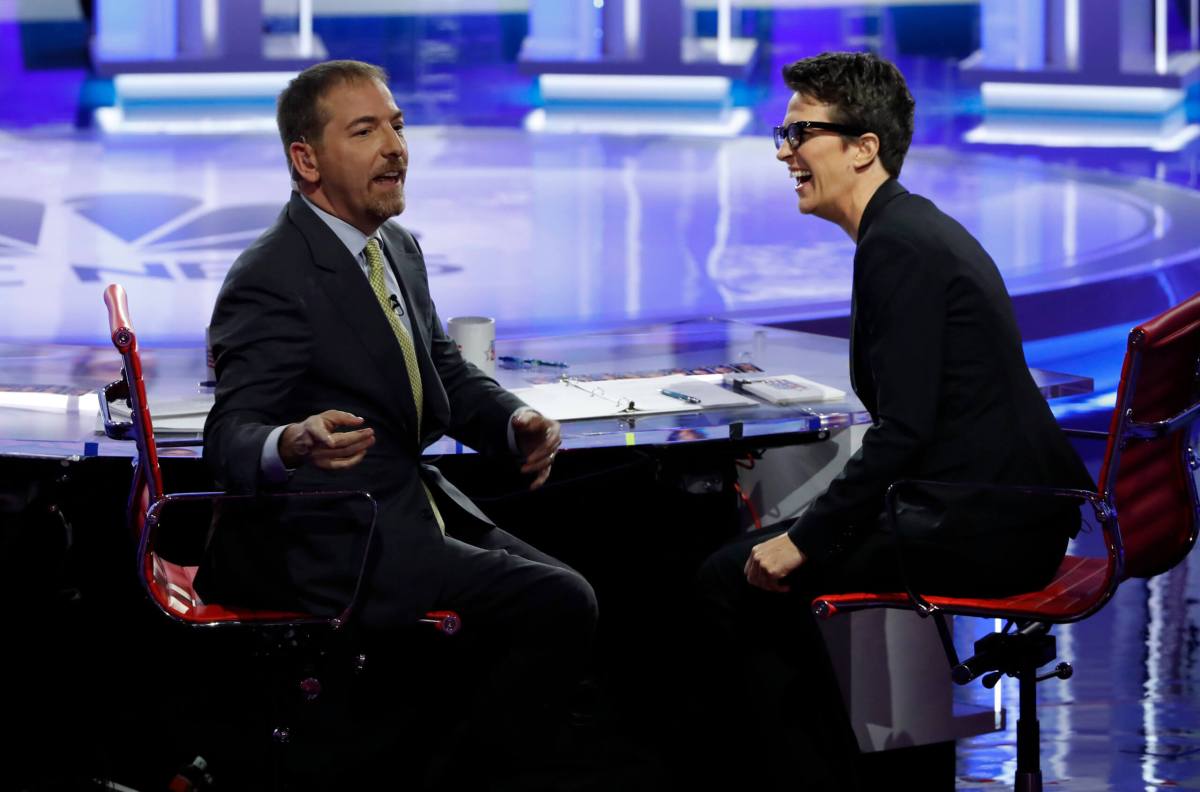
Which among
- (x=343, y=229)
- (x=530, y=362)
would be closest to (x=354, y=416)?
(x=343, y=229)

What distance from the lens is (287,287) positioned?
7.50ft

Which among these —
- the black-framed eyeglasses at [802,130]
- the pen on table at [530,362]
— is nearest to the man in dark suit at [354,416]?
the black-framed eyeglasses at [802,130]

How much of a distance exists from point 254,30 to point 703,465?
30.2 ft

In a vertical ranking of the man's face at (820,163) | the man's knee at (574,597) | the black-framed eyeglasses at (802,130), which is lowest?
the man's knee at (574,597)

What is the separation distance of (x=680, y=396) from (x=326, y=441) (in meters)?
0.83

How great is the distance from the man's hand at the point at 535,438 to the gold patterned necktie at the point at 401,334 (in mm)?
153

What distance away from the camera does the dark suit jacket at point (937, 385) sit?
224 cm

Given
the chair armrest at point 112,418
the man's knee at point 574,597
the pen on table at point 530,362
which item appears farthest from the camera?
the pen on table at point 530,362

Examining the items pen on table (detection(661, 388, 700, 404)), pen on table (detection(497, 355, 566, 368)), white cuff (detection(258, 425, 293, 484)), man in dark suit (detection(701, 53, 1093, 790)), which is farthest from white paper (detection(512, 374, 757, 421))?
white cuff (detection(258, 425, 293, 484))

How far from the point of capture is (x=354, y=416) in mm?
2172

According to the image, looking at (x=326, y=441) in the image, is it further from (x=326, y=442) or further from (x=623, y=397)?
(x=623, y=397)

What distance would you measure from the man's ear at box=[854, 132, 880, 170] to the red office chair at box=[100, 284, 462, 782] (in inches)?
34.2

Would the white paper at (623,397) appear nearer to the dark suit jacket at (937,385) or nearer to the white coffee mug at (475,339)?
the white coffee mug at (475,339)

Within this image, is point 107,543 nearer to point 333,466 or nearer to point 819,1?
point 333,466
